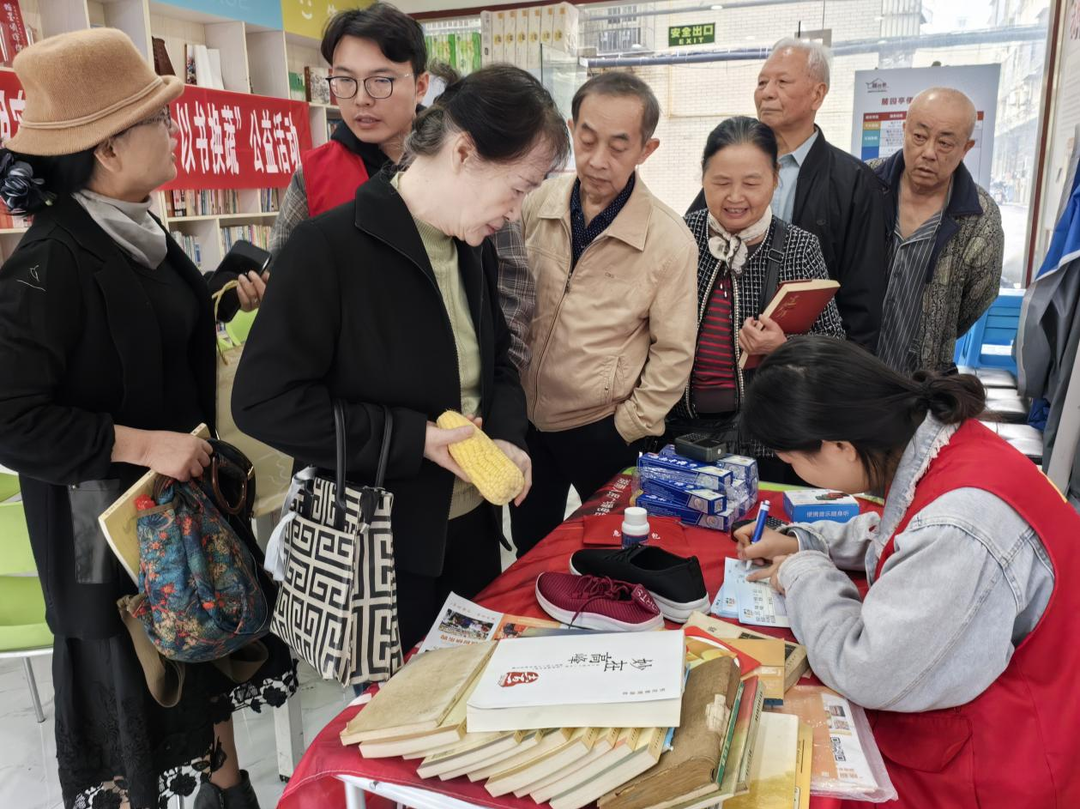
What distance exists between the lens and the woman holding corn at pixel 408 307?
121 centimetres

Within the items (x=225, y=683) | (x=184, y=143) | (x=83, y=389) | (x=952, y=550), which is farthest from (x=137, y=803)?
(x=184, y=143)

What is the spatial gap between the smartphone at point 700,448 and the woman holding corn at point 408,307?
0.54 m

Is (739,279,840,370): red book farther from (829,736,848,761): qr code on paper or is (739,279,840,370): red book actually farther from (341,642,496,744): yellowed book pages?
(341,642,496,744): yellowed book pages

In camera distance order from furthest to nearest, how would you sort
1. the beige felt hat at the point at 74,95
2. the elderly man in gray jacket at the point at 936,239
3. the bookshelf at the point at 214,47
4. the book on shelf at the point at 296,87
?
the book on shelf at the point at 296,87
the bookshelf at the point at 214,47
the elderly man in gray jacket at the point at 936,239
the beige felt hat at the point at 74,95

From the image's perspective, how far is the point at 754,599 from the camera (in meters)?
1.36

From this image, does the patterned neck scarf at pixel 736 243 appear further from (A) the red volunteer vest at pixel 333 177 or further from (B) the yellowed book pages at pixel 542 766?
(B) the yellowed book pages at pixel 542 766

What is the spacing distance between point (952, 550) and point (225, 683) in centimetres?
140

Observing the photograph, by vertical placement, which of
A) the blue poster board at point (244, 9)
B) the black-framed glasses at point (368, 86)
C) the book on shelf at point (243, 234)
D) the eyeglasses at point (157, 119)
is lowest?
the book on shelf at point (243, 234)

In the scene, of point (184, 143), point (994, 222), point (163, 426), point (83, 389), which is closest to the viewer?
point (83, 389)

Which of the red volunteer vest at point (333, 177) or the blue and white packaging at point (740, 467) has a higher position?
the red volunteer vest at point (333, 177)

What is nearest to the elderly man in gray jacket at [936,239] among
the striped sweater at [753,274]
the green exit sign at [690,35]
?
the striped sweater at [753,274]

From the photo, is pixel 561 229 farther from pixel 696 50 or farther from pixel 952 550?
pixel 696 50

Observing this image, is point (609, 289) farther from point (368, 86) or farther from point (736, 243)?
point (368, 86)

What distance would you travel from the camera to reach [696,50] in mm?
5652
